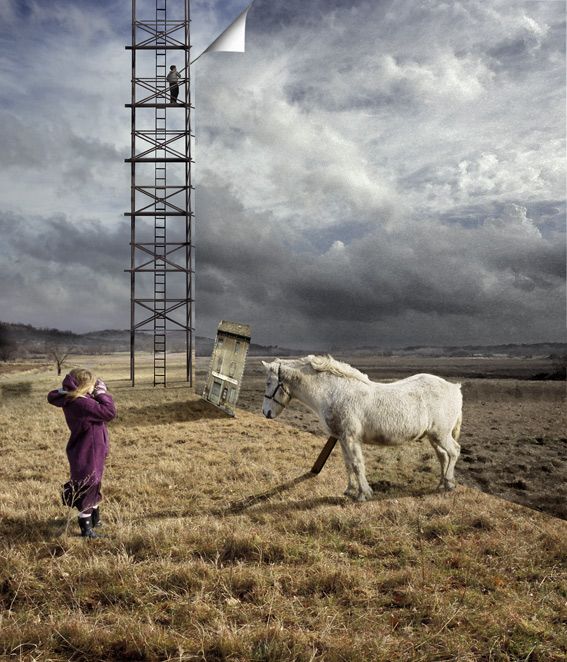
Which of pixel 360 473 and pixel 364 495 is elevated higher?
pixel 360 473

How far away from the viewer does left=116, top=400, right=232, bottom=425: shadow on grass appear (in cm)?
915

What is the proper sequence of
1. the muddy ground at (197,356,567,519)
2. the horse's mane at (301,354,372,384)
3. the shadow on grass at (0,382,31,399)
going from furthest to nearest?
the shadow on grass at (0,382,31,399) < the horse's mane at (301,354,372,384) < the muddy ground at (197,356,567,519)

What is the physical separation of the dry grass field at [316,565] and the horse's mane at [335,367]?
0.12 meters

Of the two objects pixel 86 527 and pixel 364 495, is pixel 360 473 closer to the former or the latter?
pixel 364 495

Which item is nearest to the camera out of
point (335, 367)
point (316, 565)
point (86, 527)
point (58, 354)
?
point (316, 565)

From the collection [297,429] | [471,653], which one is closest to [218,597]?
[471,653]

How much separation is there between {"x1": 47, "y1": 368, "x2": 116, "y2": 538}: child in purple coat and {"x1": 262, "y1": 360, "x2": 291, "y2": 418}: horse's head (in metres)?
1.34

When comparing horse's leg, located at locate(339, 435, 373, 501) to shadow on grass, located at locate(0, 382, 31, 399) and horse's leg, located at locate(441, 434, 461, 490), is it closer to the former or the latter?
horse's leg, located at locate(441, 434, 461, 490)

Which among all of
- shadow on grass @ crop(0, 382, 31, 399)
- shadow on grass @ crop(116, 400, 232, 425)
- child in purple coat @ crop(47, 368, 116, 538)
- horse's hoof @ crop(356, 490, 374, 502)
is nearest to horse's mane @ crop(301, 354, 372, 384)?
horse's hoof @ crop(356, 490, 374, 502)

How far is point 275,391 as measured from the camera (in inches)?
191

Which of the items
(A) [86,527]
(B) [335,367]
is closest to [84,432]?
(A) [86,527]

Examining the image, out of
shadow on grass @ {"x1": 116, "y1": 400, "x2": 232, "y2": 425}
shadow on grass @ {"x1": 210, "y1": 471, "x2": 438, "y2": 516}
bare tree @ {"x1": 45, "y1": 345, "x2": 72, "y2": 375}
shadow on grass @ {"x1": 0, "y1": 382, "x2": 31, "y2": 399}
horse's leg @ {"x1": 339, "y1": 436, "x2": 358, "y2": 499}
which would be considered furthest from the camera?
bare tree @ {"x1": 45, "y1": 345, "x2": 72, "y2": 375}

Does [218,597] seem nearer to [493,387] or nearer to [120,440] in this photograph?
[493,387]

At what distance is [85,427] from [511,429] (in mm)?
3385
